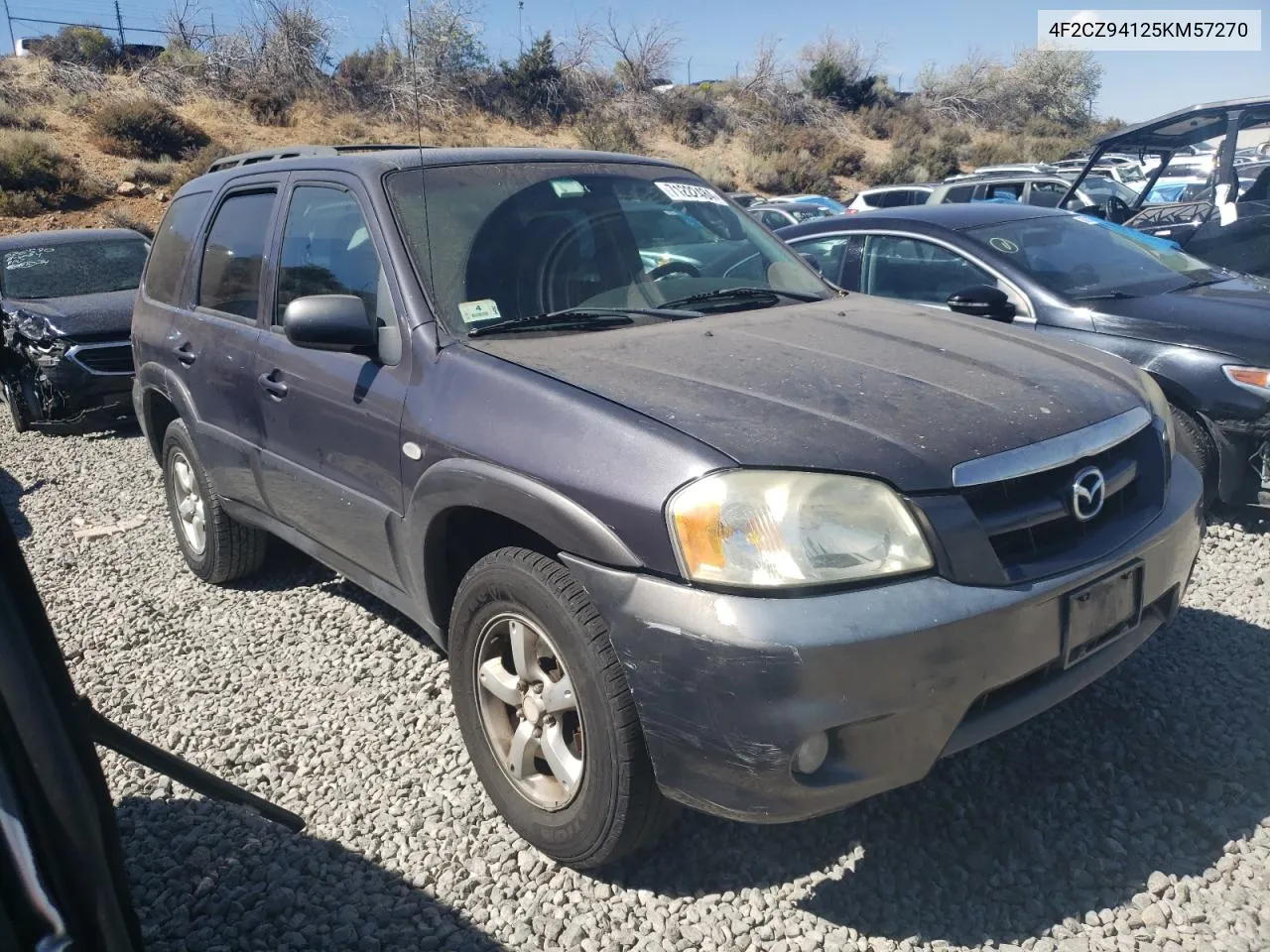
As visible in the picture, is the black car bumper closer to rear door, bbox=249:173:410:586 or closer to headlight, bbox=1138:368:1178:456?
rear door, bbox=249:173:410:586

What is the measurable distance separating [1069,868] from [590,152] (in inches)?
119

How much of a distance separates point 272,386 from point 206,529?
1.40 metres

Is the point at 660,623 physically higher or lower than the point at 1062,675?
higher

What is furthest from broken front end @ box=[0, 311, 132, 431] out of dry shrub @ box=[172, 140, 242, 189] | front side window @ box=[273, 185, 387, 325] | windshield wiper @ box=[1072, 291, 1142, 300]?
dry shrub @ box=[172, 140, 242, 189]

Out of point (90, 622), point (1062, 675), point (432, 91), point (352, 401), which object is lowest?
point (90, 622)

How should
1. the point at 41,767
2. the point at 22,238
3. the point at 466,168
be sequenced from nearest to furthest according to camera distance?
the point at 41,767, the point at 466,168, the point at 22,238

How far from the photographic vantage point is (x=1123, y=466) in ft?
8.75

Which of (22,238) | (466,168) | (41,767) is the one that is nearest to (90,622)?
(466,168)

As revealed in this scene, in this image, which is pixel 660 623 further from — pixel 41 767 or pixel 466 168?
pixel 466 168

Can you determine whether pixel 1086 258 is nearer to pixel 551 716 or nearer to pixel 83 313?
pixel 551 716

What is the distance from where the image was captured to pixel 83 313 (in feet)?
28.5

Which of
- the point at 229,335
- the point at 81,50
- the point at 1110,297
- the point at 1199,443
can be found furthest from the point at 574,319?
the point at 81,50

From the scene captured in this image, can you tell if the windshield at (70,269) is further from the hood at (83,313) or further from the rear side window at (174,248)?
the rear side window at (174,248)

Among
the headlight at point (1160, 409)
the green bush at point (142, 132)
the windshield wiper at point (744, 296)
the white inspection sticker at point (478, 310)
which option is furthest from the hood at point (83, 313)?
the green bush at point (142, 132)
